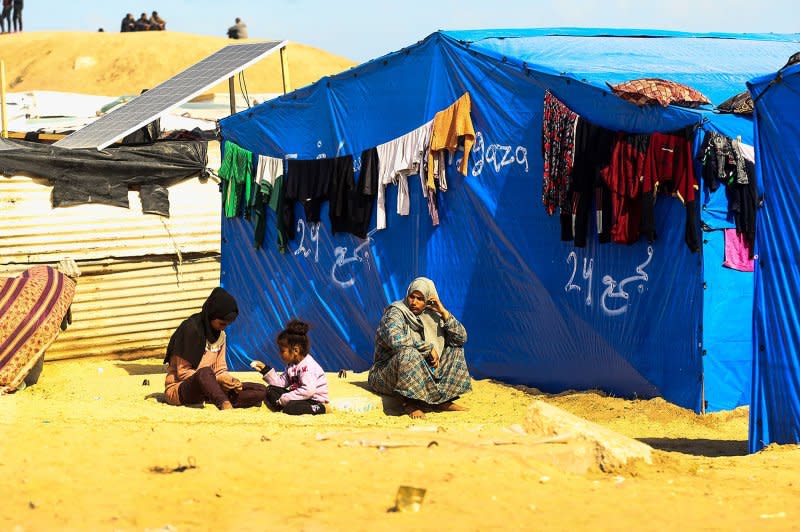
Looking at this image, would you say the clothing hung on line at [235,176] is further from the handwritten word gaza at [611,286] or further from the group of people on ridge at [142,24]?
the group of people on ridge at [142,24]

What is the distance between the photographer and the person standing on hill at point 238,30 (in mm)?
49125

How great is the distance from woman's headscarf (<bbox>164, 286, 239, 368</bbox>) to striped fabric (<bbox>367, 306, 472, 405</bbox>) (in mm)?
1104

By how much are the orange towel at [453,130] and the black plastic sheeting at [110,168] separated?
5081 mm

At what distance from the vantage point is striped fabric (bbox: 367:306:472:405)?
28.8 feet

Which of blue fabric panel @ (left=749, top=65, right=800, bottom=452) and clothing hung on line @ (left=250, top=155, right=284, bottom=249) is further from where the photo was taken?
clothing hung on line @ (left=250, top=155, right=284, bottom=249)

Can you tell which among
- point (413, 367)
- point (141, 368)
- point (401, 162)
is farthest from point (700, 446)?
point (141, 368)

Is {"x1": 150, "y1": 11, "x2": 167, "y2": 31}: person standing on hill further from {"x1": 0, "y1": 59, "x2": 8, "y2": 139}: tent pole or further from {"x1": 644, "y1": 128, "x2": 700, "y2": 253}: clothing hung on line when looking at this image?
{"x1": 644, "y1": 128, "x2": 700, "y2": 253}: clothing hung on line

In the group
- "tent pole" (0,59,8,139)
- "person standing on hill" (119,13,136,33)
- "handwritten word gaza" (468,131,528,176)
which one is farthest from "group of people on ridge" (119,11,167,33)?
"handwritten word gaza" (468,131,528,176)

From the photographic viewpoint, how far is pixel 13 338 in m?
10.0

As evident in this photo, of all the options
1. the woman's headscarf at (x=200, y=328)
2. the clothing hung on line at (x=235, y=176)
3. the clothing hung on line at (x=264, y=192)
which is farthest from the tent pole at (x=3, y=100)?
the woman's headscarf at (x=200, y=328)

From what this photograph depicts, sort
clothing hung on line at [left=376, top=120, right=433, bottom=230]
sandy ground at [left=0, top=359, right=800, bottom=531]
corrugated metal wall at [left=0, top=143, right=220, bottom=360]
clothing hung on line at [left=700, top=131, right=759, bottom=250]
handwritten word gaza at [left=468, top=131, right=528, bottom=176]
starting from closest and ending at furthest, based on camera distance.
Answer: 1. sandy ground at [left=0, top=359, right=800, bottom=531]
2. clothing hung on line at [left=700, top=131, right=759, bottom=250]
3. handwritten word gaza at [left=468, top=131, right=528, bottom=176]
4. clothing hung on line at [left=376, top=120, right=433, bottom=230]
5. corrugated metal wall at [left=0, top=143, right=220, bottom=360]

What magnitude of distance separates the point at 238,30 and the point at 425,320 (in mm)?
41839

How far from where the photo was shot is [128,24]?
53562 mm

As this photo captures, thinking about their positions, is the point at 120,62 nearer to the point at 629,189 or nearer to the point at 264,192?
the point at 264,192
